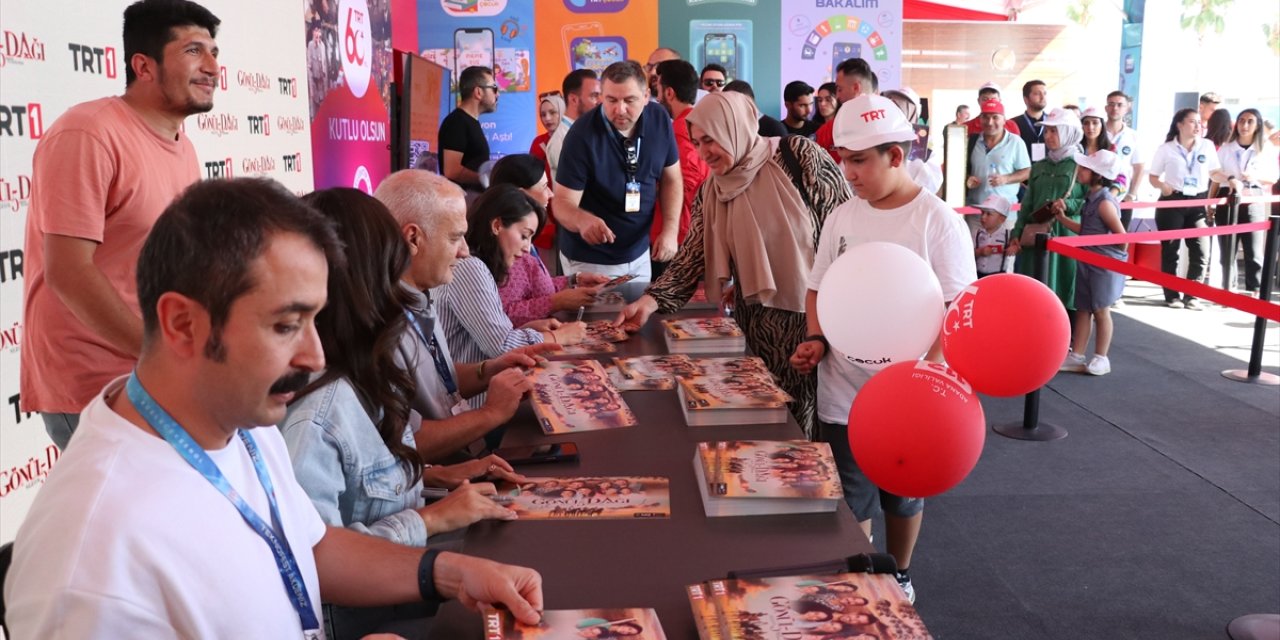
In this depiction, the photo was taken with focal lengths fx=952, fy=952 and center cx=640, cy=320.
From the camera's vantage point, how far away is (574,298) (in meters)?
3.37

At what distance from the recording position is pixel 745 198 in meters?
3.01

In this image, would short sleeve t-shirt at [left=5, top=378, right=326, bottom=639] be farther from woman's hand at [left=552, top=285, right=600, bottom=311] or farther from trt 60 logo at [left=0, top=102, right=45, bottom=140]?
woman's hand at [left=552, top=285, right=600, bottom=311]

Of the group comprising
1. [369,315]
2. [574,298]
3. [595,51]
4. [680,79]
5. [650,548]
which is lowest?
[650,548]

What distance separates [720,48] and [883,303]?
21.9 feet

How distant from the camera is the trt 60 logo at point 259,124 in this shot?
3896mm

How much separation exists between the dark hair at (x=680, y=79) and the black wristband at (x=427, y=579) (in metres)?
3.62

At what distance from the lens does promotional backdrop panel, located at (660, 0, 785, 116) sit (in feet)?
27.4

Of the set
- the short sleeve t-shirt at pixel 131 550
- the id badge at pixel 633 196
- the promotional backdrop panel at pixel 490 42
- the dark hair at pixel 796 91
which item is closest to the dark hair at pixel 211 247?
the short sleeve t-shirt at pixel 131 550

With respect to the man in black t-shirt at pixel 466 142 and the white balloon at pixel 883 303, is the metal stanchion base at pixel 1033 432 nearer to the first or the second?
the white balloon at pixel 883 303

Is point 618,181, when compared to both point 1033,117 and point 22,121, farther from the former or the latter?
point 1033,117

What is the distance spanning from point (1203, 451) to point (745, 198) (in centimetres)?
288

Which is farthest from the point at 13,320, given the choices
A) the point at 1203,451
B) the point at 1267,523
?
the point at 1203,451

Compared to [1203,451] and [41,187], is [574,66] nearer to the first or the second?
[1203,451]

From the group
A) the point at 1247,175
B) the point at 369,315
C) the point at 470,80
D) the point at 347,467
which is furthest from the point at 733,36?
the point at 347,467
